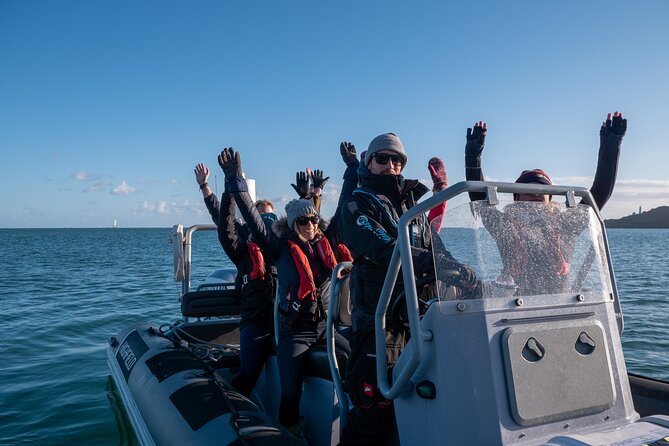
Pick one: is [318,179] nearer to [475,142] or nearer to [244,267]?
[244,267]

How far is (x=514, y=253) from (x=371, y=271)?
0.64m

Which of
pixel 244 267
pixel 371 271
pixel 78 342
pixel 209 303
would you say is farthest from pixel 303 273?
pixel 78 342

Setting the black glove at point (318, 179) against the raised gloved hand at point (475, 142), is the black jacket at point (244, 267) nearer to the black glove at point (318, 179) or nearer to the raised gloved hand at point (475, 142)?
the black glove at point (318, 179)

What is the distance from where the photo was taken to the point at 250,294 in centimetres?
412

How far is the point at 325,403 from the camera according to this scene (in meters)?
3.40

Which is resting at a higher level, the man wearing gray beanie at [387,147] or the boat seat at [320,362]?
the man wearing gray beanie at [387,147]

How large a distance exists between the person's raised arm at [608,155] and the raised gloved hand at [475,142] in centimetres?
79

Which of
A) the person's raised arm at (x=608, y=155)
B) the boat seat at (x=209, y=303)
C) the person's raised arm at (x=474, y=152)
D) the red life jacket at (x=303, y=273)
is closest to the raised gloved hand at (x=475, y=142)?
the person's raised arm at (x=474, y=152)

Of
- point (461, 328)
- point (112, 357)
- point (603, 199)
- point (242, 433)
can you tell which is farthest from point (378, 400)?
point (112, 357)

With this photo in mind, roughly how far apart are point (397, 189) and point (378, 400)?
0.98 m

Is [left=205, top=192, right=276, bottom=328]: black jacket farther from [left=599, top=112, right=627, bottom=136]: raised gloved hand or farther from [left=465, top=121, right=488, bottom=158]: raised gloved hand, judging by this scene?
[left=599, top=112, right=627, bottom=136]: raised gloved hand

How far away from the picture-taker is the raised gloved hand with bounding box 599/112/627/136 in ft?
11.1

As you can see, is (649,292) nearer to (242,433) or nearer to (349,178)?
(349,178)

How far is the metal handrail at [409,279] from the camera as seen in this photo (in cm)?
191
